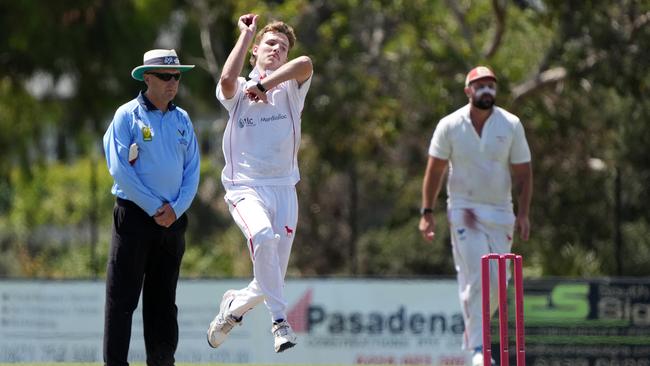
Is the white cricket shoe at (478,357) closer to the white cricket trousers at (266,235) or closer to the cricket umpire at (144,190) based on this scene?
the white cricket trousers at (266,235)

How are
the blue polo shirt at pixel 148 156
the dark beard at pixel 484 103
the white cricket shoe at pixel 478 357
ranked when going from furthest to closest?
the dark beard at pixel 484 103, the white cricket shoe at pixel 478 357, the blue polo shirt at pixel 148 156

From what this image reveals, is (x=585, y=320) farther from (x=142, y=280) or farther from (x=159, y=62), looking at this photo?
(x=159, y=62)

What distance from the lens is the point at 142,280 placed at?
26.5 ft

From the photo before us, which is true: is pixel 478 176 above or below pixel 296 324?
above

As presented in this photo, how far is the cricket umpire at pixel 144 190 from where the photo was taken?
7.88 metres

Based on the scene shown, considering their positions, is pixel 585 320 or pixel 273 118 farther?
pixel 585 320

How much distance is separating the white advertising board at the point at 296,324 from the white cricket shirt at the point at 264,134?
18.4 ft

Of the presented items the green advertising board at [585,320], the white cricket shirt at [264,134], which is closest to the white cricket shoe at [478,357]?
the white cricket shirt at [264,134]

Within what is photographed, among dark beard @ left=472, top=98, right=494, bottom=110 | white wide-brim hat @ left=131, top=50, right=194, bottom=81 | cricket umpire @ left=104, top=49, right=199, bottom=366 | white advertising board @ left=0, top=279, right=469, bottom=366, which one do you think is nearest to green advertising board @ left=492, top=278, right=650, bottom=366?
white advertising board @ left=0, top=279, right=469, bottom=366

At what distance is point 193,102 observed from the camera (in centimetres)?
2639

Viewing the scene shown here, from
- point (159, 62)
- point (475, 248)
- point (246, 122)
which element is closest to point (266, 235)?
point (246, 122)

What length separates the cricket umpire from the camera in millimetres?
7879

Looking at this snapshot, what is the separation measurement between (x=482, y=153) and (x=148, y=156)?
3024 millimetres

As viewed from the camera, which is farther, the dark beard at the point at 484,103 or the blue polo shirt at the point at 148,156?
the dark beard at the point at 484,103
